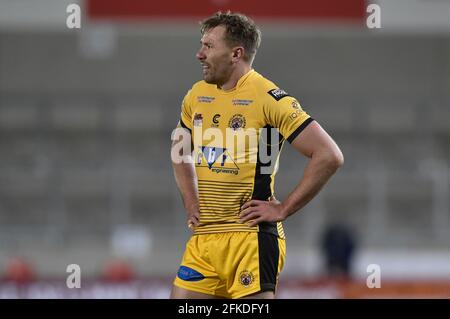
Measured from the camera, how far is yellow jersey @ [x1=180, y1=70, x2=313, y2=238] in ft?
14.9

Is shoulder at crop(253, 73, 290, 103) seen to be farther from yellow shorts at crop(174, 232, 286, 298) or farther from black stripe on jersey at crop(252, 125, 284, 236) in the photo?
yellow shorts at crop(174, 232, 286, 298)

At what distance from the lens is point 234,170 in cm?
459

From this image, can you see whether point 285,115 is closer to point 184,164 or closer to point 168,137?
Result: point 184,164

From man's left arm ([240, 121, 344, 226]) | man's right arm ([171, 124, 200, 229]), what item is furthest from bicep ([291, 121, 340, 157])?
man's right arm ([171, 124, 200, 229])

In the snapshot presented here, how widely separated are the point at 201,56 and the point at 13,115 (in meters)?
11.0

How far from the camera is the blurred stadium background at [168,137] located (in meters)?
12.0

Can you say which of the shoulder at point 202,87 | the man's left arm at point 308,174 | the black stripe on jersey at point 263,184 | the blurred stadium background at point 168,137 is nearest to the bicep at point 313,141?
the man's left arm at point 308,174

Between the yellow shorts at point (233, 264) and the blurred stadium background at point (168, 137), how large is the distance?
5.54 meters

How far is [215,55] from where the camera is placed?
4629mm

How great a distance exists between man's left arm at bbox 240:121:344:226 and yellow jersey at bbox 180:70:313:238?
0.06m

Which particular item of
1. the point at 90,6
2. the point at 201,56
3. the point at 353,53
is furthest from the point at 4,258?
the point at 201,56

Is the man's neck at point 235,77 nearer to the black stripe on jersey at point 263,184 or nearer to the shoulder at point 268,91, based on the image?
the shoulder at point 268,91

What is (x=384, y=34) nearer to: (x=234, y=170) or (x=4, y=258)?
(x=4, y=258)

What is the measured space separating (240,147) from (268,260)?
1.77ft
